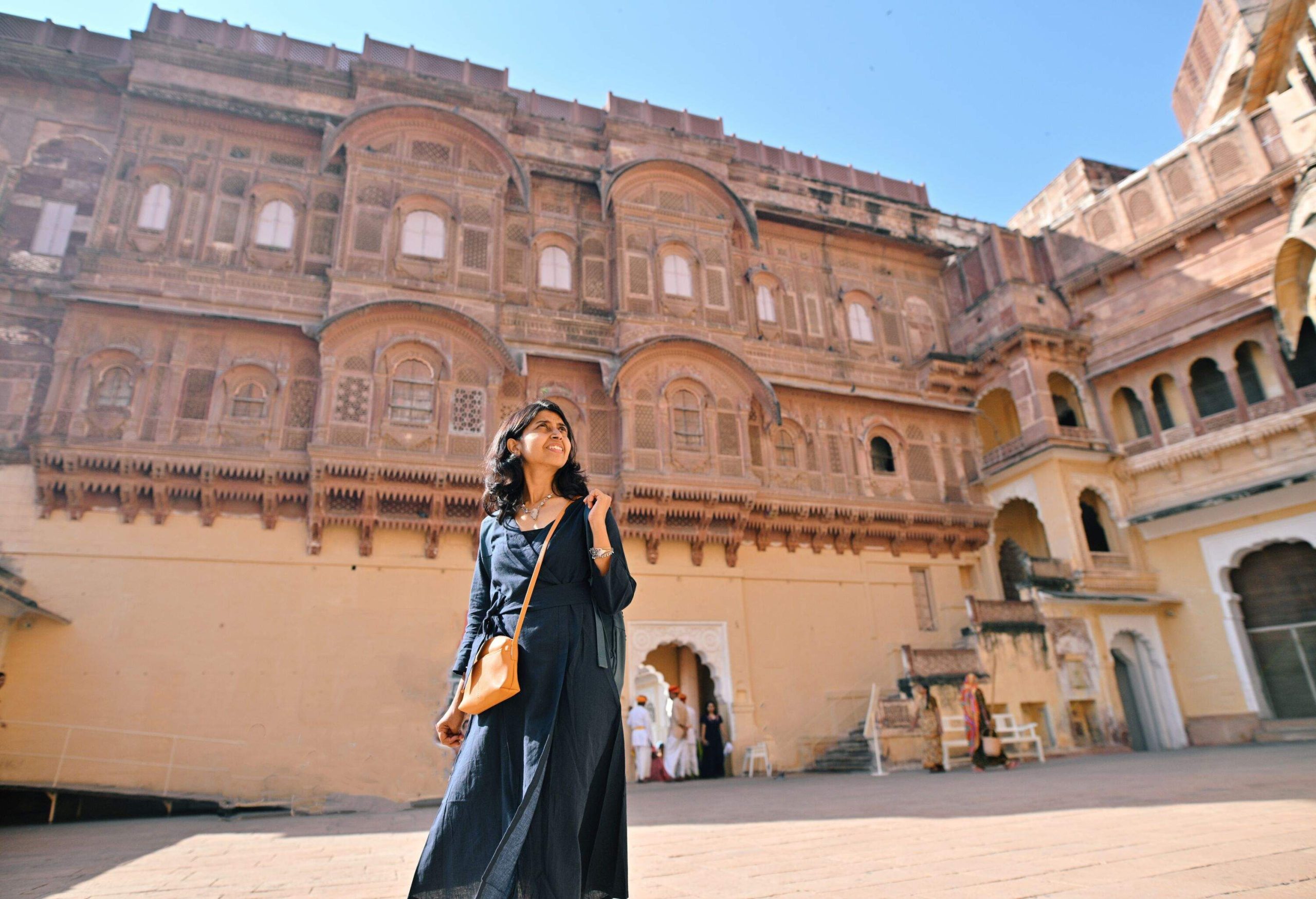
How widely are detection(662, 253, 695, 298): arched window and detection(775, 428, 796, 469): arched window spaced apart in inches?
135

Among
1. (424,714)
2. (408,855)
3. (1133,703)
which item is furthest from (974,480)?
(408,855)

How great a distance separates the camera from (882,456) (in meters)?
17.3

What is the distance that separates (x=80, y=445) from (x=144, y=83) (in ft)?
22.8

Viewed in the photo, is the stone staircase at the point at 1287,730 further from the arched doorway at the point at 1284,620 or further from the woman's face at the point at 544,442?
the woman's face at the point at 544,442

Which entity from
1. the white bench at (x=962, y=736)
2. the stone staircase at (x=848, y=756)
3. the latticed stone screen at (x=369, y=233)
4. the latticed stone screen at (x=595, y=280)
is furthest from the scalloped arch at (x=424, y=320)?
the white bench at (x=962, y=736)

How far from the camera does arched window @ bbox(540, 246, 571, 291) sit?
15.7 m

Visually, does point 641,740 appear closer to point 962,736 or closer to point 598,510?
point 962,736

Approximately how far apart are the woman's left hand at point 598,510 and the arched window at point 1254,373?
16826 millimetres

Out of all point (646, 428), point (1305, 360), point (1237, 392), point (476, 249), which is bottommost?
point (646, 428)

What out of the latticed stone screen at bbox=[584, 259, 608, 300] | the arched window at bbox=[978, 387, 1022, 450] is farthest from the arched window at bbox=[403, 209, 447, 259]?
the arched window at bbox=[978, 387, 1022, 450]

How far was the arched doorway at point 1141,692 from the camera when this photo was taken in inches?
601

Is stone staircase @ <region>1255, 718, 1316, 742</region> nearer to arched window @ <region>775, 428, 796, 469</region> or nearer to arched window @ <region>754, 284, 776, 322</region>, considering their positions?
arched window @ <region>775, 428, 796, 469</region>

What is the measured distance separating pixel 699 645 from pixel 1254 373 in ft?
39.7

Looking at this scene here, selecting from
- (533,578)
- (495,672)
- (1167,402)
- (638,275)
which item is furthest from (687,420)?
(495,672)
